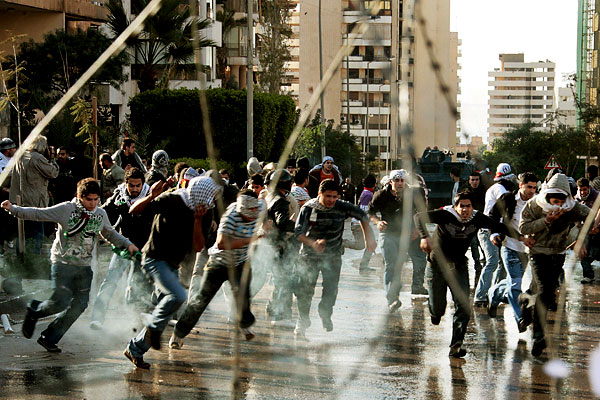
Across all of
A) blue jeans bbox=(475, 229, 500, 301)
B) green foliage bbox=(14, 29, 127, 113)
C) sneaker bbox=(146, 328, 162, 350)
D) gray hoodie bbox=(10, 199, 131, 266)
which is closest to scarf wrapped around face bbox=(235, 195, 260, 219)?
sneaker bbox=(146, 328, 162, 350)

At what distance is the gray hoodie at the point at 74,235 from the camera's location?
7496 millimetres

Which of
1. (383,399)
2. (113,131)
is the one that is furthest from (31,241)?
(113,131)

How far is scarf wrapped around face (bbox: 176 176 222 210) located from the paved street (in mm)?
1113

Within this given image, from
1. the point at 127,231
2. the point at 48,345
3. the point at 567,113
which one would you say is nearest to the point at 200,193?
the point at 48,345

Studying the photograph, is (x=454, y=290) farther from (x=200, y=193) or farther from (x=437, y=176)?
(x=437, y=176)

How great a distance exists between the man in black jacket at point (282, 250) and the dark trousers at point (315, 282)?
0.36m

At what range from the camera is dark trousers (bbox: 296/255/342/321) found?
8.71 meters

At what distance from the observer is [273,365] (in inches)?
286

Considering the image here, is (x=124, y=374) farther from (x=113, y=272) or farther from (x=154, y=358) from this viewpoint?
(x=113, y=272)

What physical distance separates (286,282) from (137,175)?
1.82 m

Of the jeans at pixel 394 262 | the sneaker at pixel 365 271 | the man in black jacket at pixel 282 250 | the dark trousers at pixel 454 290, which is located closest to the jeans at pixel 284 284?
the man in black jacket at pixel 282 250

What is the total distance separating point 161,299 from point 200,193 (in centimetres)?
83

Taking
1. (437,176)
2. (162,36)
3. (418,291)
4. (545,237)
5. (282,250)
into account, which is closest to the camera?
(545,237)

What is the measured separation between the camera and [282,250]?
988 cm
